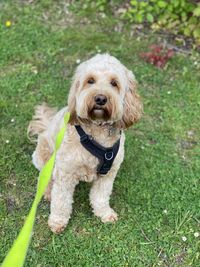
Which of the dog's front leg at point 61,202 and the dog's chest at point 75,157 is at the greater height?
the dog's chest at point 75,157

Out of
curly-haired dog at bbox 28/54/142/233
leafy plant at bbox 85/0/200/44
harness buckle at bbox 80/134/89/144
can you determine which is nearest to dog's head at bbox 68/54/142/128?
curly-haired dog at bbox 28/54/142/233

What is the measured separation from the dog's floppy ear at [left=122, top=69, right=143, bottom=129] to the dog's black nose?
12.6 inches

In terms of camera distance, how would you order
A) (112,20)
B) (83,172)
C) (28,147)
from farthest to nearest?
(112,20) → (28,147) → (83,172)

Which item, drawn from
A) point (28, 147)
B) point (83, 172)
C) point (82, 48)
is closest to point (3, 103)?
point (28, 147)

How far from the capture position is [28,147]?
445 cm

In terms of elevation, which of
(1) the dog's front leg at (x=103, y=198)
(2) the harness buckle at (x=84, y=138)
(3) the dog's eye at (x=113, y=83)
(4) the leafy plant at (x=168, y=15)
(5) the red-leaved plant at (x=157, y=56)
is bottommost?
(1) the dog's front leg at (x=103, y=198)

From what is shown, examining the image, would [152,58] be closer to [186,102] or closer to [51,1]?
[186,102]

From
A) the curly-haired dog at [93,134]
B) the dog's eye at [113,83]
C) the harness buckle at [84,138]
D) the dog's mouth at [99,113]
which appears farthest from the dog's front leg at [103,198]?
the dog's eye at [113,83]

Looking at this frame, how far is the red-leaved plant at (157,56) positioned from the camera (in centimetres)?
544

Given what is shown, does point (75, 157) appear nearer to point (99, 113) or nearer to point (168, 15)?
point (99, 113)

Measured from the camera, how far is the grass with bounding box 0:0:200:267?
370 cm

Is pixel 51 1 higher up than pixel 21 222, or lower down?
higher up

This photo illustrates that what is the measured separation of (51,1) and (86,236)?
11.9 feet

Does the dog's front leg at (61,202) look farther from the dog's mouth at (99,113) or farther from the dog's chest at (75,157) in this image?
the dog's mouth at (99,113)
